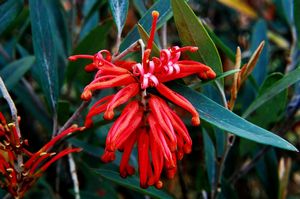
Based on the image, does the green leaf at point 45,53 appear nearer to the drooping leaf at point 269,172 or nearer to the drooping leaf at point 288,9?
the drooping leaf at point 269,172

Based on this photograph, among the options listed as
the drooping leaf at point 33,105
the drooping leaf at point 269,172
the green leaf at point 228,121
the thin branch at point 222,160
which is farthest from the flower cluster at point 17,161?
the drooping leaf at point 269,172

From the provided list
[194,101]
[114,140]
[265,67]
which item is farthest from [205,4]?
[114,140]

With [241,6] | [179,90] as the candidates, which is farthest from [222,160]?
[241,6]

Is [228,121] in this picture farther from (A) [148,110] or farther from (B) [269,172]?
(B) [269,172]

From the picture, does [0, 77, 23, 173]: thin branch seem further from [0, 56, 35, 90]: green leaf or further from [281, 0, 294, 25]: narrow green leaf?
[281, 0, 294, 25]: narrow green leaf

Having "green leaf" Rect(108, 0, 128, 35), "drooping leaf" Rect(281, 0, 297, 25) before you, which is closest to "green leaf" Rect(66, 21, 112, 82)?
"green leaf" Rect(108, 0, 128, 35)

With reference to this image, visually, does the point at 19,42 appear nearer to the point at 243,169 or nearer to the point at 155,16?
the point at 243,169
